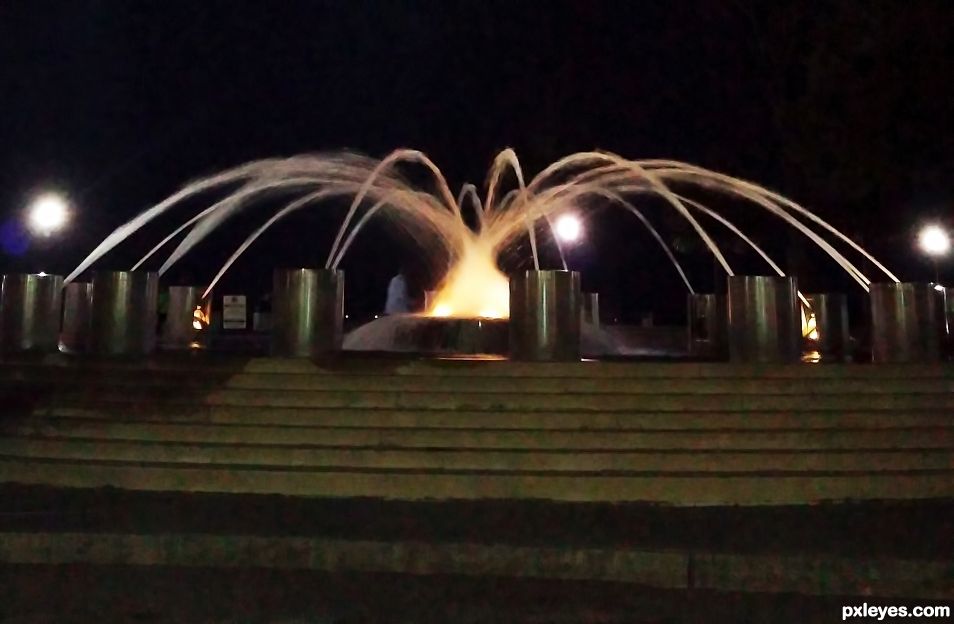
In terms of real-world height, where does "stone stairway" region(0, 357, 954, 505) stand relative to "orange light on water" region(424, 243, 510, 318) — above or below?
below

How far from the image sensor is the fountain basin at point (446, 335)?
1503 cm

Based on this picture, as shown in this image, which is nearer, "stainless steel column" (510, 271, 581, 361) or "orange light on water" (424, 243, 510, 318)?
"stainless steel column" (510, 271, 581, 361)

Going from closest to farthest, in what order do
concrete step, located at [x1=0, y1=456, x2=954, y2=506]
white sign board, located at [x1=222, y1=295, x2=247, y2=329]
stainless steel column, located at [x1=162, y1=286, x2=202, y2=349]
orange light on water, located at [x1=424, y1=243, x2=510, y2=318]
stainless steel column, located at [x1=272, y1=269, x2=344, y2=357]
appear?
concrete step, located at [x1=0, y1=456, x2=954, y2=506], stainless steel column, located at [x1=272, y1=269, x2=344, y2=357], stainless steel column, located at [x1=162, y1=286, x2=202, y2=349], orange light on water, located at [x1=424, y1=243, x2=510, y2=318], white sign board, located at [x1=222, y1=295, x2=247, y2=329]

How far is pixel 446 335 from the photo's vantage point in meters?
15.2

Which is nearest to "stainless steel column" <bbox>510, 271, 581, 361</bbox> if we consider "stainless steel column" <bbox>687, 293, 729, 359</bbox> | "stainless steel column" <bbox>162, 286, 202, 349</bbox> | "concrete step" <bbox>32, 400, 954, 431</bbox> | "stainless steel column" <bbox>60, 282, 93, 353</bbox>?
"concrete step" <bbox>32, 400, 954, 431</bbox>

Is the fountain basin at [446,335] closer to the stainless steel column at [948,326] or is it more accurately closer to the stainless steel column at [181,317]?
the stainless steel column at [181,317]

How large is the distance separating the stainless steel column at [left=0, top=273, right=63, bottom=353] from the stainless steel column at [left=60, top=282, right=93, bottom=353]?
1870 millimetres

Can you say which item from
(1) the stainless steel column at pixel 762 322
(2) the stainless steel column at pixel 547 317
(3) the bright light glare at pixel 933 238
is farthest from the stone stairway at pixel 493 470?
(3) the bright light glare at pixel 933 238

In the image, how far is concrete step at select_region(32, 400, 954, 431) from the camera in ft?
30.4

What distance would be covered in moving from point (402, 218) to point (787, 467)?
13585 mm

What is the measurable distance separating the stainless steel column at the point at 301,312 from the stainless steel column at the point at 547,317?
256 cm

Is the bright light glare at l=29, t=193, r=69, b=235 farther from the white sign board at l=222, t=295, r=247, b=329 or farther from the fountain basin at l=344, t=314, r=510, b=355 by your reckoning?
the fountain basin at l=344, t=314, r=510, b=355

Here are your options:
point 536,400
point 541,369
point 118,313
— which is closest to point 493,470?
point 536,400

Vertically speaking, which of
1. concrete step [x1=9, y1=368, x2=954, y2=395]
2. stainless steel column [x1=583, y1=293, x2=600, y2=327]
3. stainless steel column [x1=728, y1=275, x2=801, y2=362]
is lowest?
concrete step [x1=9, y1=368, x2=954, y2=395]
